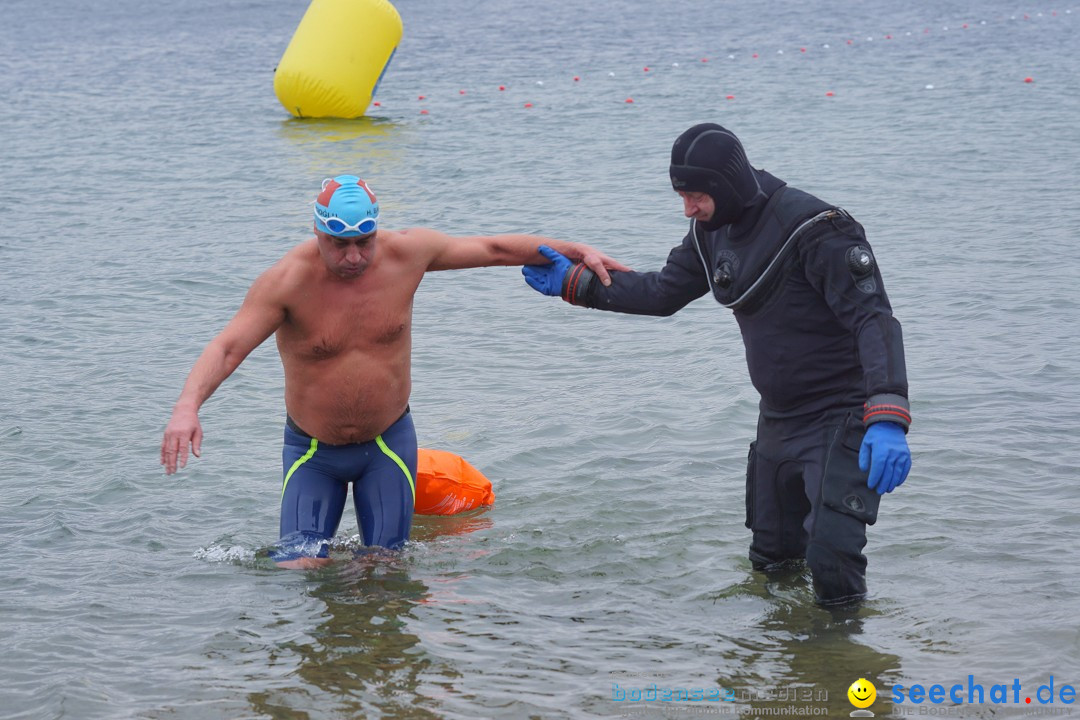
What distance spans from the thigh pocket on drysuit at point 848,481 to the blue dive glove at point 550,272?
156cm

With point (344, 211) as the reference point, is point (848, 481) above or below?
below

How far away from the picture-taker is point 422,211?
622 inches

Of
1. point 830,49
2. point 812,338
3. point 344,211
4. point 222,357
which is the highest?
point 830,49

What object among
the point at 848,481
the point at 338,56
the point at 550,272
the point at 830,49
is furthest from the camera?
the point at 830,49

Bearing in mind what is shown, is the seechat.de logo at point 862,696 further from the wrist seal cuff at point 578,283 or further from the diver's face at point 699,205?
the wrist seal cuff at point 578,283

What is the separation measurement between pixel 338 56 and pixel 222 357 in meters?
16.0

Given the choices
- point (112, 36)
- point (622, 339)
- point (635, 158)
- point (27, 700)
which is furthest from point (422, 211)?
point (112, 36)

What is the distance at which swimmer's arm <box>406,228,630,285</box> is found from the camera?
19.4ft

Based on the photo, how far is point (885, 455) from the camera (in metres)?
4.79

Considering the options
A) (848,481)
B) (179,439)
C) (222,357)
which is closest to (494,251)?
(222,357)

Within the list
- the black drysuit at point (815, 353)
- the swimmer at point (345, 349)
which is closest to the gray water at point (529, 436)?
the swimmer at point (345, 349)

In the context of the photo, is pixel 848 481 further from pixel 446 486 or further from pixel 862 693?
pixel 446 486

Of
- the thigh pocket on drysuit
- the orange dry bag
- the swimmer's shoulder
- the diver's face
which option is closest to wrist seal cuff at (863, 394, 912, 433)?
the thigh pocket on drysuit

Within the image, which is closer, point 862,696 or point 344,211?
point 862,696
